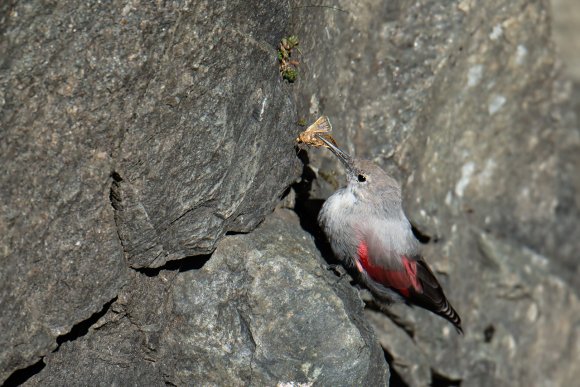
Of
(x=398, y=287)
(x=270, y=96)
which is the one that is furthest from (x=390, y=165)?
(x=270, y=96)

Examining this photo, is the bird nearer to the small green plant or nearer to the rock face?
the rock face

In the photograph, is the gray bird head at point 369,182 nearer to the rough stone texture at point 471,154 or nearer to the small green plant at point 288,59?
the rough stone texture at point 471,154

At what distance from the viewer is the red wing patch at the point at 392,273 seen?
17.8 feet

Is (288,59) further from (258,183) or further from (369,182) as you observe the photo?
(369,182)

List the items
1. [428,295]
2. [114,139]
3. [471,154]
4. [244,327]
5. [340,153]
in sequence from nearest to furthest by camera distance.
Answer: [114,139], [244,327], [340,153], [428,295], [471,154]

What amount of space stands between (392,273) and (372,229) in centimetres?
41

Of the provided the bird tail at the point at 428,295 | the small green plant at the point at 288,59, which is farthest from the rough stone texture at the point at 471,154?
the bird tail at the point at 428,295

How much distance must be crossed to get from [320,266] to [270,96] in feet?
4.42

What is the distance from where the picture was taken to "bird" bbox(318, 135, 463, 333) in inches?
209

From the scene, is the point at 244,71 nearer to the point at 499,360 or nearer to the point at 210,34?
the point at 210,34

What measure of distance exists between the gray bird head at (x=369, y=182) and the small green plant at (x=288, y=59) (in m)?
0.76

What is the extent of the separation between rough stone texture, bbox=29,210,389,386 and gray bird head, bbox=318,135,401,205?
779 mm

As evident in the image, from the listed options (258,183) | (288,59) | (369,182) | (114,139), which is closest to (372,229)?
(369,182)

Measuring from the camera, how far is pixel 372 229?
5.37 meters
